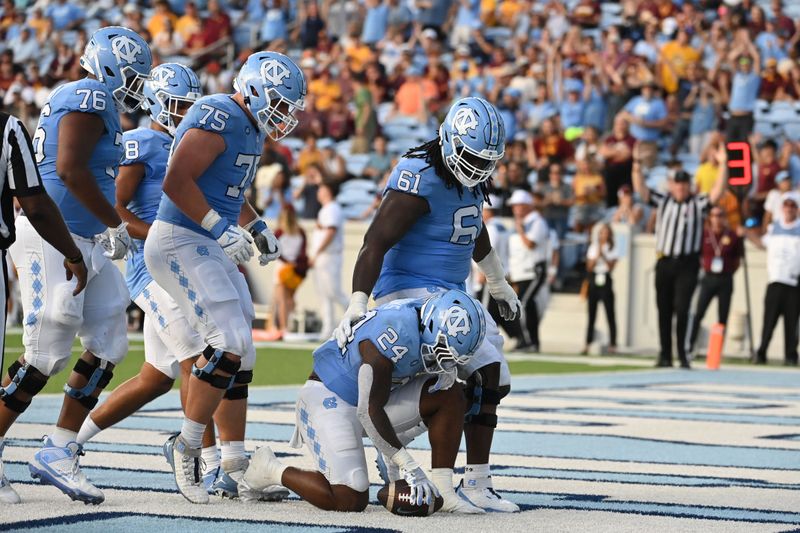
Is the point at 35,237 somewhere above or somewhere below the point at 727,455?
above

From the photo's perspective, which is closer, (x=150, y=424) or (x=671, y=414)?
(x=150, y=424)

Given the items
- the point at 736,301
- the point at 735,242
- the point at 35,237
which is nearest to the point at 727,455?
the point at 35,237

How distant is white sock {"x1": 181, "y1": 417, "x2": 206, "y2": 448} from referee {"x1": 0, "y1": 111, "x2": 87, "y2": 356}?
88 centimetres

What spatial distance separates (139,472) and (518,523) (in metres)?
2.05

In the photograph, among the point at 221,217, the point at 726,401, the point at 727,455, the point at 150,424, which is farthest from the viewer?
the point at 726,401

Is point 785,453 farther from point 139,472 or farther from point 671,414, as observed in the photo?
point 139,472

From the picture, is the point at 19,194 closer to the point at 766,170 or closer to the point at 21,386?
the point at 21,386

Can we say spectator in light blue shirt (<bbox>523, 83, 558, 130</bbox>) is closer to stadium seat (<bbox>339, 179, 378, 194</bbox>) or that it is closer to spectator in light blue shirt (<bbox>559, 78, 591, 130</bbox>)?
spectator in light blue shirt (<bbox>559, 78, 591, 130</bbox>)

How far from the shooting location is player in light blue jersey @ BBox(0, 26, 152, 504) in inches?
230

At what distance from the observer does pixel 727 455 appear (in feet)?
26.2

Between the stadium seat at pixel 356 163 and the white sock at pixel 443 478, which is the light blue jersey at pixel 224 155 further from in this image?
the stadium seat at pixel 356 163

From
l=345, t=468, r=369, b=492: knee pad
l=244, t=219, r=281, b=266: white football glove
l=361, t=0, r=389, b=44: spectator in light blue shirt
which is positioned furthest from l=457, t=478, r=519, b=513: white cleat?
l=361, t=0, r=389, b=44: spectator in light blue shirt

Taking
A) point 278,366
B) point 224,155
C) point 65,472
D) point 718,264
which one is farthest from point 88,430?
point 718,264

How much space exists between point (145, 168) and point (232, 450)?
4.79 feet
